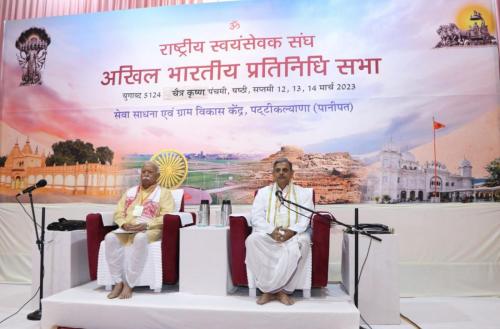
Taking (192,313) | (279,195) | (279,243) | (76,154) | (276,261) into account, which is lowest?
(192,313)

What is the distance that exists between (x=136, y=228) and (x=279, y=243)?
3.73ft

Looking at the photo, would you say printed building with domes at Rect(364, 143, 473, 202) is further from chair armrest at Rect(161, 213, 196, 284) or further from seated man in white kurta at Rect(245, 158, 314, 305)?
chair armrest at Rect(161, 213, 196, 284)

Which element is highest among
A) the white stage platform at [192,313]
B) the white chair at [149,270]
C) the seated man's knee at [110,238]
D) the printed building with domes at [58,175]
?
the printed building with domes at [58,175]

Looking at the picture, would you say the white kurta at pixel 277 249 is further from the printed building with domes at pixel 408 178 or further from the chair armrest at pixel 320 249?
the printed building with domes at pixel 408 178

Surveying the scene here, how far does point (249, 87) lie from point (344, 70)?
1.02m

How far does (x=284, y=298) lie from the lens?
10.3 ft

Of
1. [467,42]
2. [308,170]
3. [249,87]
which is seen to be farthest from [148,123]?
[467,42]

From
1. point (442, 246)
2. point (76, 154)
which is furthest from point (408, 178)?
point (76, 154)

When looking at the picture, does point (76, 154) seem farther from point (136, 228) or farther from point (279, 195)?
point (279, 195)

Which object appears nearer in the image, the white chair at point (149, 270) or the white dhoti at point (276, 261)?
the white dhoti at point (276, 261)

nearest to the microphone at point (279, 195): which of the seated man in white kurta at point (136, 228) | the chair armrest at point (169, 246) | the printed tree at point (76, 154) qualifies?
the chair armrest at point (169, 246)

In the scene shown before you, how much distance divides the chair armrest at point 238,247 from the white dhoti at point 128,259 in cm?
68

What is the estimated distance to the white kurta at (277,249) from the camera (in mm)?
3182

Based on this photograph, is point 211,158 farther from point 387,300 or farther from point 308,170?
point 387,300
